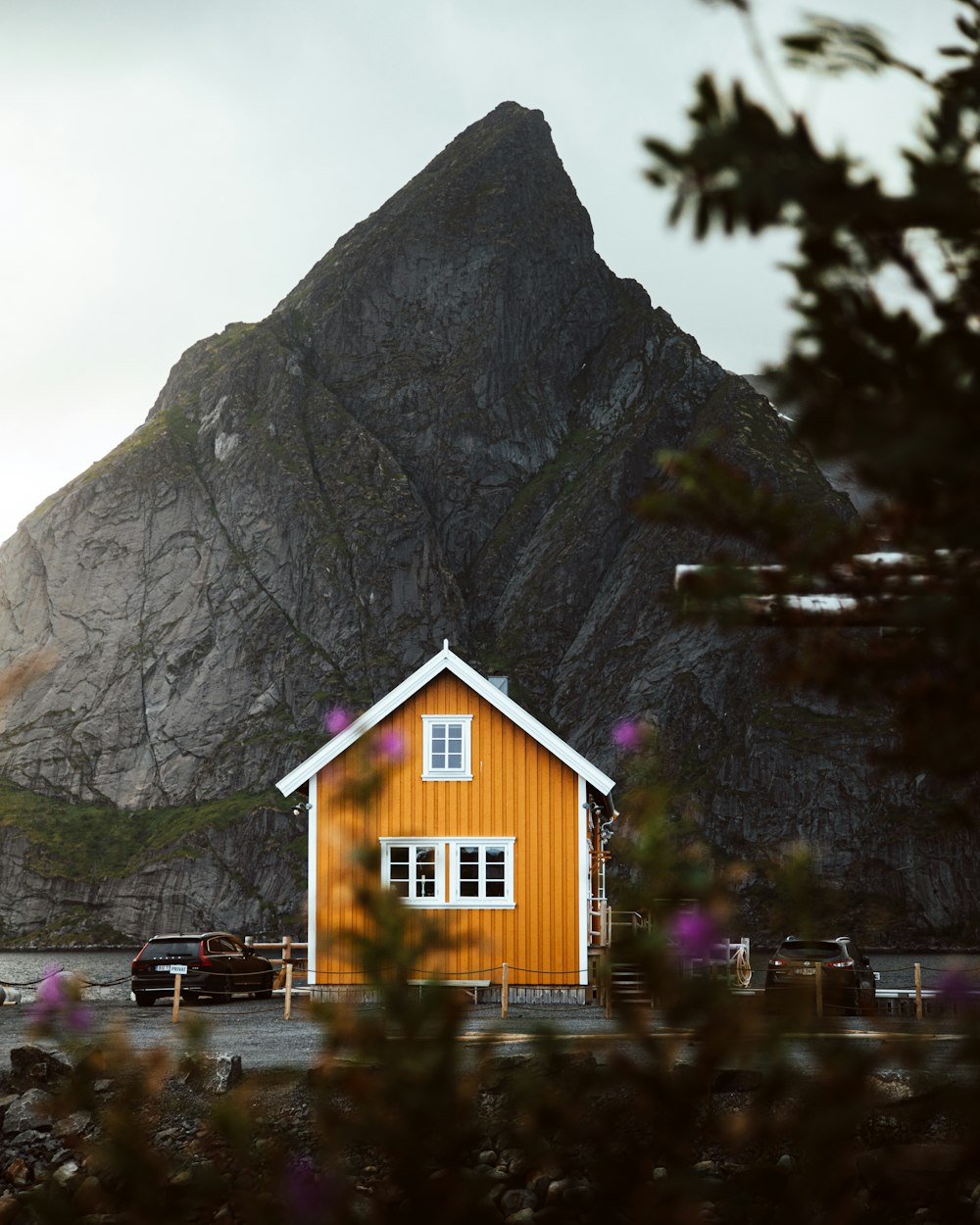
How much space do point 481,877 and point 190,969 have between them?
21.5 feet

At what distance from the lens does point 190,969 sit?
29.6m

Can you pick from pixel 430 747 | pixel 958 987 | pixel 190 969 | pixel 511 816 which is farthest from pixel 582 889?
pixel 958 987

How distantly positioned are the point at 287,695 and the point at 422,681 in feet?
408

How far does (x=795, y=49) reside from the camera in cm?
248

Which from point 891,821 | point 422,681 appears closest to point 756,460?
point 891,821

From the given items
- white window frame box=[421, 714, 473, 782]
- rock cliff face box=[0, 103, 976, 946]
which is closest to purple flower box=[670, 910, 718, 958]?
white window frame box=[421, 714, 473, 782]

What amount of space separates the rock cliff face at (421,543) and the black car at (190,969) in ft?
339

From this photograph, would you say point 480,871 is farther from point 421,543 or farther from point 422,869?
point 421,543

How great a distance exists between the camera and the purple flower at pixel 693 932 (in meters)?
2.60

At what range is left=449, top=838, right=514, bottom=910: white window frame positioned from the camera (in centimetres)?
2880

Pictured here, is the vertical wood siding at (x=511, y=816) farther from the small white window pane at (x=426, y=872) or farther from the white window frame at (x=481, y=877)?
the small white window pane at (x=426, y=872)

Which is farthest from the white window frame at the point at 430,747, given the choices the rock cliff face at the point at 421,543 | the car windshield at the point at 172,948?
the rock cliff face at the point at 421,543

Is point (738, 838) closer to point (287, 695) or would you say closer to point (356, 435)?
point (287, 695)

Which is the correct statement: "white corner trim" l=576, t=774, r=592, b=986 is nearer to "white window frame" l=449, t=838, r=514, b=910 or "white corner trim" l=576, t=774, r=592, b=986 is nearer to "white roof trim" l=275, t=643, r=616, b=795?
"white roof trim" l=275, t=643, r=616, b=795
